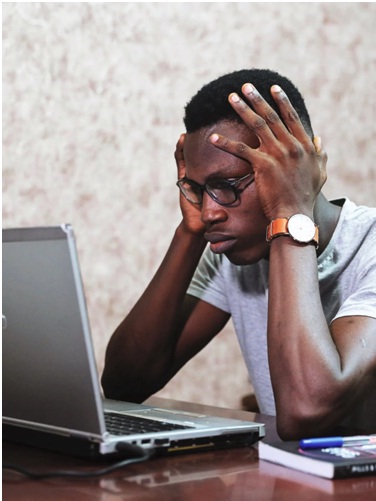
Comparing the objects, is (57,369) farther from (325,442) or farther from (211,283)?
(211,283)

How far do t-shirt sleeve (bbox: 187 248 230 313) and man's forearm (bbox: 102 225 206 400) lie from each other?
0.08 metres

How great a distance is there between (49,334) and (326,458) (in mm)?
334

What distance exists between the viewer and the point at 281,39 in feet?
7.59

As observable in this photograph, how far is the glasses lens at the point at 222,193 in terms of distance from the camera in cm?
144

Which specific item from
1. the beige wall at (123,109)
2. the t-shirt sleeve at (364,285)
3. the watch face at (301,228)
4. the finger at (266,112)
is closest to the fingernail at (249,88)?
the finger at (266,112)

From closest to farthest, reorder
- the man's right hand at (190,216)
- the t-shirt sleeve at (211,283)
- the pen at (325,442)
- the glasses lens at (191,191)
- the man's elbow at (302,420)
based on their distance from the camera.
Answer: the pen at (325,442) → the man's elbow at (302,420) → the glasses lens at (191,191) → the man's right hand at (190,216) → the t-shirt sleeve at (211,283)

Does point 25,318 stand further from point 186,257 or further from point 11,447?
point 186,257

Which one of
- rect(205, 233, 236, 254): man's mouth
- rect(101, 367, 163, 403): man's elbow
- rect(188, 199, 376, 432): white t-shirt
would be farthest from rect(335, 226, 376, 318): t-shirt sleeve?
rect(101, 367, 163, 403): man's elbow

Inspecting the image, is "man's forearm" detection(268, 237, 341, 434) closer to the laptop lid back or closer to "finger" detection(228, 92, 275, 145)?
"finger" detection(228, 92, 275, 145)

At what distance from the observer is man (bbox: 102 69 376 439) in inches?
47.9

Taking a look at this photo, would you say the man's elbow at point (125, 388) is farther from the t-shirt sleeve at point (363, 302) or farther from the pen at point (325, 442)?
the pen at point (325, 442)

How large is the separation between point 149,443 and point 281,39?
1.57 metres

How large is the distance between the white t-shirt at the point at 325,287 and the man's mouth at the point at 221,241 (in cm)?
20

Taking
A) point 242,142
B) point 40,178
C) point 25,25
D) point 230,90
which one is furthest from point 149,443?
point 25,25
